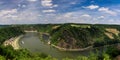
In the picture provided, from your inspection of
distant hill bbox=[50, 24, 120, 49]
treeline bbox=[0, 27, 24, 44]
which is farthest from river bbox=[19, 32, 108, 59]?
treeline bbox=[0, 27, 24, 44]

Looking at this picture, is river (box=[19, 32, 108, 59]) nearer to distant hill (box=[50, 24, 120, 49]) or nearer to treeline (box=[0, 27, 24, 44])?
distant hill (box=[50, 24, 120, 49])

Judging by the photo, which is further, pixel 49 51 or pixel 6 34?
pixel 6 34

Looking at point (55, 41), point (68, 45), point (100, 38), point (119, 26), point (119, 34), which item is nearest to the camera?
point (68, 45)

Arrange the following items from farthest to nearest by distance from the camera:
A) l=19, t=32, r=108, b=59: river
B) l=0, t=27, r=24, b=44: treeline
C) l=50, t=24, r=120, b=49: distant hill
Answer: l=0, t=27, r=24, b=44: treeline, l=50, t=24, r=120, b=49: distant hill, l=19, t=32, r=108, b=59: river

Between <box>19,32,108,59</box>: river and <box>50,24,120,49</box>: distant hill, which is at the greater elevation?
<box>19,32,108,59</box>: river

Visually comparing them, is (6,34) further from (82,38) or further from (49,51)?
(49,51)

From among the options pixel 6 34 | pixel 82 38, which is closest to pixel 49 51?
pixel 82 38

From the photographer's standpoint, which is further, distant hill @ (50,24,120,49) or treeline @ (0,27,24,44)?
treeline @ (0,27,24,44)

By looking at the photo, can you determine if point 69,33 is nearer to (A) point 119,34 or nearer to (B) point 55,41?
(B) point 55,41

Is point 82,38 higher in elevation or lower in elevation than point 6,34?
higher

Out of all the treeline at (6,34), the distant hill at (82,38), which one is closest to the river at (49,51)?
the distant hill at (82,38)

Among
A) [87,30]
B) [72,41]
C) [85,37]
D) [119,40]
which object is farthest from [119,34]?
[72,41]
